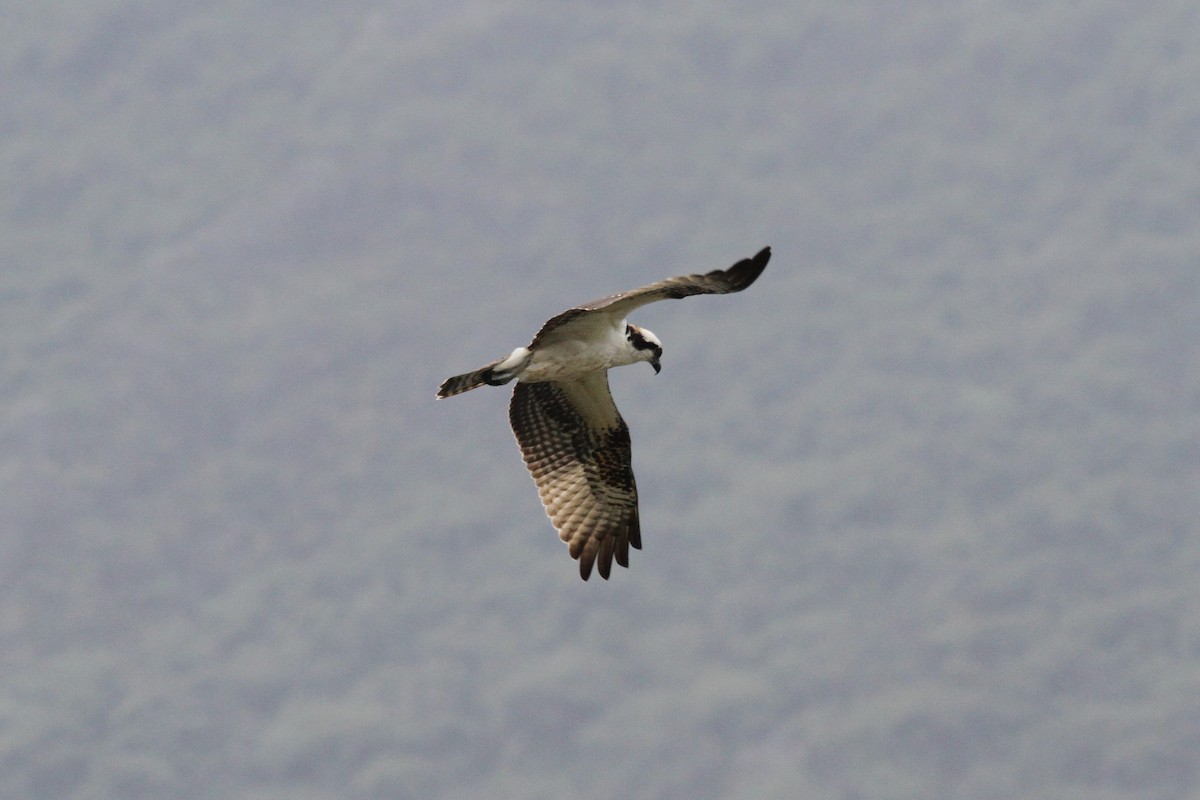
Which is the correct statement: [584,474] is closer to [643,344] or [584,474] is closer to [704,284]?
[643,344]

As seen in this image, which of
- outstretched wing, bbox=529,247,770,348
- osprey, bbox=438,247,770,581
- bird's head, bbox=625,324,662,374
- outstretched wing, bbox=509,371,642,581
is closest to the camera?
outstretched wing, bbox=529,247,770,348

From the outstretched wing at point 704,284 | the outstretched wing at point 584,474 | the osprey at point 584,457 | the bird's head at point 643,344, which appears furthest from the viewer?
the outstretched wing at point 584,474

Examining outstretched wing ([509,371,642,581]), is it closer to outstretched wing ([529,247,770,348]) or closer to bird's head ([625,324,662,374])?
bird's head ([625,324,662,374])

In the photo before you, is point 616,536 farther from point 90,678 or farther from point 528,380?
point 90,678

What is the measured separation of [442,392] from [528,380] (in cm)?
167

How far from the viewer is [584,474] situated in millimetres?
24062

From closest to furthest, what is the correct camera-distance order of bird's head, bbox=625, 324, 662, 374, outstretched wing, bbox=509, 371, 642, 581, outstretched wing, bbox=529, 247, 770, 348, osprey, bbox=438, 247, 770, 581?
outstretched wing, bbox=529, 247, 770, 348, bird's head, bbox=625, 324, 662, 374, osprey, bbox=438, 247, 770, 581, outstretched wing, bbox=509, 371, 642, 581

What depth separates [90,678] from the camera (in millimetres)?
177500

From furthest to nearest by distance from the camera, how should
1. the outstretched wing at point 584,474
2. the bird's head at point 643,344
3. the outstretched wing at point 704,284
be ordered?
the outstretched wing at point 584,474, the bird's head at point 643,344, the outstretched wing at point 704,284

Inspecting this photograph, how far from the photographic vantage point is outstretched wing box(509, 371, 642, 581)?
2386cm

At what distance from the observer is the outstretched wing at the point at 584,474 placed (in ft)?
78.3

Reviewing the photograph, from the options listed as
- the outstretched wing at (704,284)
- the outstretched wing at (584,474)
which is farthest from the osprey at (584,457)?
the outstretched wing at (704,284)

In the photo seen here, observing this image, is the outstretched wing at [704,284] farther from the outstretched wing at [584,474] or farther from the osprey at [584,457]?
the outstretched wing at [584,474]

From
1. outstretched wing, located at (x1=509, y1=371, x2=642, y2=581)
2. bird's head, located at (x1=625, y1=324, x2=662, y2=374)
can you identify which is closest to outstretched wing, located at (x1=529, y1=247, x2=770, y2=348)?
bird's head, located at (x1=625, y1=324, x2=662, y2=374)
